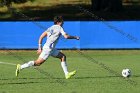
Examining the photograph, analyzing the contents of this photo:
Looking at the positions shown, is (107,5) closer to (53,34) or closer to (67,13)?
(67,13)

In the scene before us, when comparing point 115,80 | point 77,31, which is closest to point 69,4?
point 77,31

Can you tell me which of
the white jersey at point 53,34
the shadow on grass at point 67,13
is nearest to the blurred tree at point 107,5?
the shadow on grass at point 67,13

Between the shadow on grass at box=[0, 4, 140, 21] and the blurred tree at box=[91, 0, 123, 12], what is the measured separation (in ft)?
1.78

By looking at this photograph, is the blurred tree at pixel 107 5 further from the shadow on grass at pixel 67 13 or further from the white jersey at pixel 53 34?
the white jersey at pixel 53 34

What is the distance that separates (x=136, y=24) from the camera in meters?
32.2

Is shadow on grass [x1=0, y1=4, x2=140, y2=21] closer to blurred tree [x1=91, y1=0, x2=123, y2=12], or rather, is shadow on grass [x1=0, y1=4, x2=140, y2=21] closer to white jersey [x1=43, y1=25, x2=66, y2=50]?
blurred tree [x1=91, y1=0, x2=123, y2=12]

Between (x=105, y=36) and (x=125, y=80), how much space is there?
16829 millimetres

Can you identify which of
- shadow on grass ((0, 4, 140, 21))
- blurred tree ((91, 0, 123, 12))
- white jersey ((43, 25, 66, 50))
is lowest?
shadow on grass ((0, 4, 140, 21))

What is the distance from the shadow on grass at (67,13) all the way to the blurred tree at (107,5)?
54 centimetres

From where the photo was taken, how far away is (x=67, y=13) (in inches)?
1940

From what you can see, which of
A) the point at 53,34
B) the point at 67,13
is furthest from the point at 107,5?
the point at 53,34

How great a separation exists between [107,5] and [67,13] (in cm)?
369

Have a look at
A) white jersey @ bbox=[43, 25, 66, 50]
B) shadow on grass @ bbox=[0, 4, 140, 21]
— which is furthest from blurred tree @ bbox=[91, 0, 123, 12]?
white jersey @ bbox=[43, 25, 66, 50]

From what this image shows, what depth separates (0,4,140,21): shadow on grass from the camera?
4694cm
